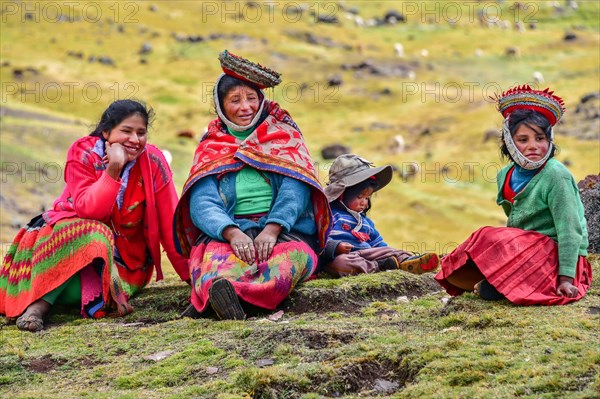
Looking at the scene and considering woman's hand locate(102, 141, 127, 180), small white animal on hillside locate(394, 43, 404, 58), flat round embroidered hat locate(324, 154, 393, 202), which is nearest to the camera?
woman's hand locate(102, 141, 127, 180)

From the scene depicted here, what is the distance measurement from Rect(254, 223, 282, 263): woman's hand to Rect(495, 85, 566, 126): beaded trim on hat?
2.07 metres

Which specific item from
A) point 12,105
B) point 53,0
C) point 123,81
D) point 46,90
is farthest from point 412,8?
point 12,105

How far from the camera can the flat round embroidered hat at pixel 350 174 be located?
30.0ft

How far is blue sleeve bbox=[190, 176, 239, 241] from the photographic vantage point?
7.75 meters

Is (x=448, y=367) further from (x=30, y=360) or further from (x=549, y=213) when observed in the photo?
(x=30, y=360)

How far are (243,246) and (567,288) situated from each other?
7.97ft

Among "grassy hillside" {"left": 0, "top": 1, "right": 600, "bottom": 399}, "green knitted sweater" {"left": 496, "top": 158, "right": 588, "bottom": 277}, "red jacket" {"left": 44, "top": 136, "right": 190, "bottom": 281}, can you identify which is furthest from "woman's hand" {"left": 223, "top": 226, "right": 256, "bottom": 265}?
"green knitted sweater" {"left": 496, "top": 158, "right": 588, "bottom": 277}

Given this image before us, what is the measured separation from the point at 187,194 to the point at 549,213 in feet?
9.84

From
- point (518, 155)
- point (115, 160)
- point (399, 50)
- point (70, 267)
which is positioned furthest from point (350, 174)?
point (399, 50)

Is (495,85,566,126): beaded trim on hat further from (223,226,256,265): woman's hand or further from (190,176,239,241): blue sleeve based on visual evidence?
(190,176,239,241): blue sleeve

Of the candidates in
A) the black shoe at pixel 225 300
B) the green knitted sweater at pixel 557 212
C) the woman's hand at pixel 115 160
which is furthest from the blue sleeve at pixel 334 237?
the green knitted sweater at pixel 557 212

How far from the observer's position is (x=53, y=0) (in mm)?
50906

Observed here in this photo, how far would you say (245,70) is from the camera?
8094 millimetres

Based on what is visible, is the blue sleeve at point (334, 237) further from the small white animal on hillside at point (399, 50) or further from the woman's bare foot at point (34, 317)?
the small white animal on hillside at point (399, 50)
